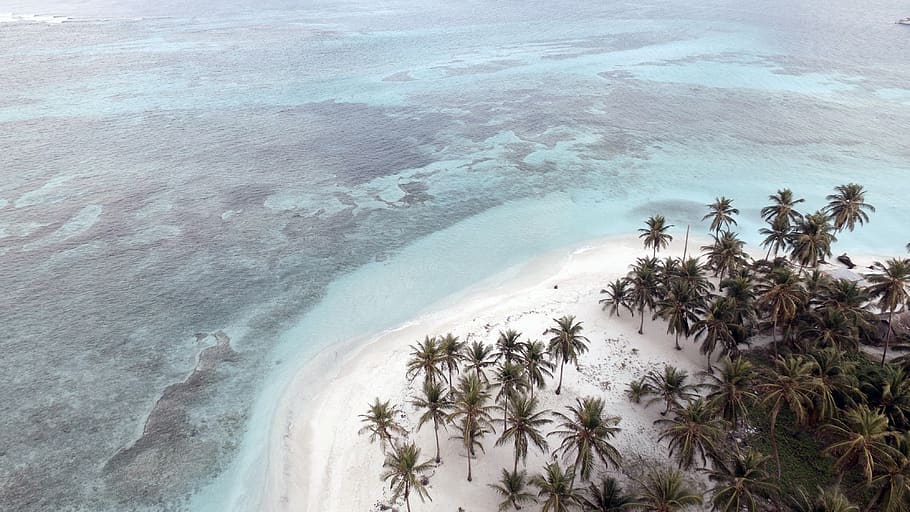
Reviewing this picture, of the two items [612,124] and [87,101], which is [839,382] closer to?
[612,124]

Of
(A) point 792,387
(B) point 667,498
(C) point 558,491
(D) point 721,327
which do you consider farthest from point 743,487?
(D) point 721,327

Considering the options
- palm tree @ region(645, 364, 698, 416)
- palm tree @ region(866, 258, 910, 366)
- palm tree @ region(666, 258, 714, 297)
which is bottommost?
palm tree @ region(645, 364, 698, 416)

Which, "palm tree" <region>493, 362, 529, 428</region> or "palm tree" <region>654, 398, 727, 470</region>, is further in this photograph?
"palm tree" <region>493, 362, 529, 428</region>

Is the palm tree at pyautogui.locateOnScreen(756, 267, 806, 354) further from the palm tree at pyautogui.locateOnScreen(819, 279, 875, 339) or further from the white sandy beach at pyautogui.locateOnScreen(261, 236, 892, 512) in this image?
the white sandy beach at pyautogui.locateOnScreen(261, 236, 892, 512)

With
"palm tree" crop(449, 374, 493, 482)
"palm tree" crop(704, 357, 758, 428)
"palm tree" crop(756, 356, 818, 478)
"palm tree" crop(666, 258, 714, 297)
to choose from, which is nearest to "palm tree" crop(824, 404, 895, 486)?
"palm tree" crop(756, 356, 818, 478)

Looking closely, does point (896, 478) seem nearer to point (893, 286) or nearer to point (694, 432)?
point (694, 432)

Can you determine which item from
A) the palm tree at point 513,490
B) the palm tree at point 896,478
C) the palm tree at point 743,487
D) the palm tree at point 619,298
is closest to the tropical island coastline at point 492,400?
the palm tree at point 619,298

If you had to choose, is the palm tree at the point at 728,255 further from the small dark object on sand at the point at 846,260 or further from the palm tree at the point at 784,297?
the small dark object on sand at the point at 846,260
